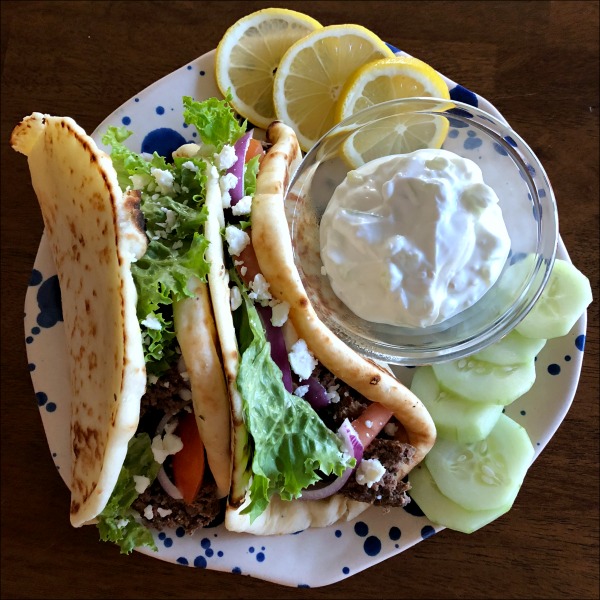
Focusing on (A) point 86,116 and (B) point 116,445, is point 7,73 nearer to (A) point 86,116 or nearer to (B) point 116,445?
(A) point 86,116

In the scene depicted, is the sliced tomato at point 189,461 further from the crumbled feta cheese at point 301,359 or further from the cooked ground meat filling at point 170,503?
the crumbled feta cheese at point 301,359

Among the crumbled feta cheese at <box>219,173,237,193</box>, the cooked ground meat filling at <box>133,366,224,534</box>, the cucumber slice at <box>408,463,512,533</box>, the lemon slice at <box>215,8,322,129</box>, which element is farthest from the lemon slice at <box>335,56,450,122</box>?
the cucumber slice at <box>408,463,512,533</box>

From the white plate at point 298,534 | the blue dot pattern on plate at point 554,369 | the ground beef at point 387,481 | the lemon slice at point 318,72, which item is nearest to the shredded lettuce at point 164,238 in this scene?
the white plate at point 298,534

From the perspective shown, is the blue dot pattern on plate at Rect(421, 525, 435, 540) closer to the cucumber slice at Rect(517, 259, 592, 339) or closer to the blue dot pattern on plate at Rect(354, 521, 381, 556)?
the blue dot pattern on plate at Rect(354, 521, 381, 556)

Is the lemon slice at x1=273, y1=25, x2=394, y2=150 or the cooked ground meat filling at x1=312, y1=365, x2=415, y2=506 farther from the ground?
the lemon slice at x1=273, y1=25, x2=394, y2=150

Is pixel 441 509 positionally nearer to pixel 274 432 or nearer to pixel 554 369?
pixel 554 369
